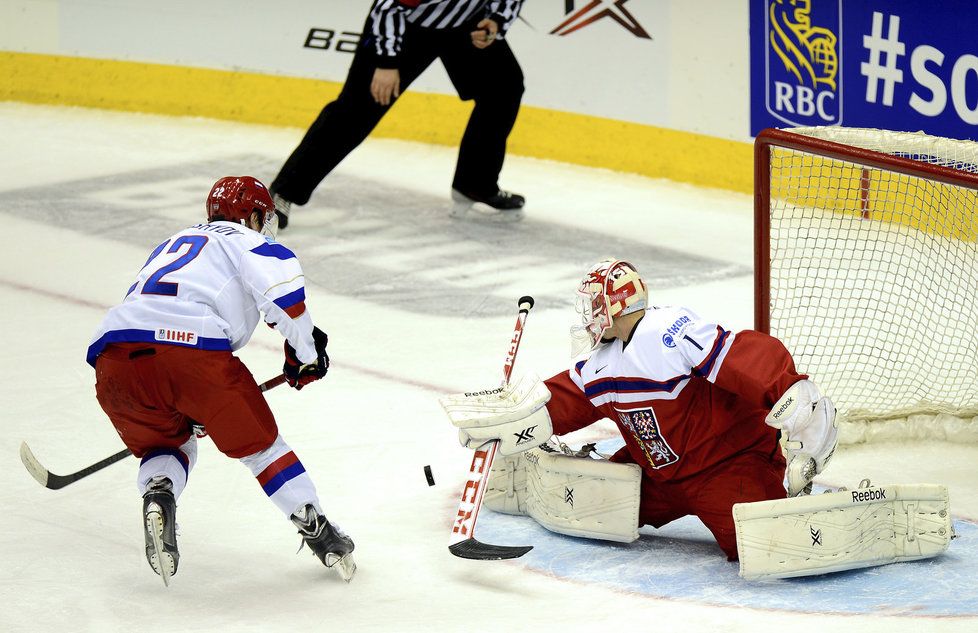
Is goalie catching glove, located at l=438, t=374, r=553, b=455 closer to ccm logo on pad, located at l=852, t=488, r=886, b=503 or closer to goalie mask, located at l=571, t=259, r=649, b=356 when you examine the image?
goalie mask, located at l=571, t=259, r=649, b=356

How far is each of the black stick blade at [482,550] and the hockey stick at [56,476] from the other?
Result: 0.60 metres

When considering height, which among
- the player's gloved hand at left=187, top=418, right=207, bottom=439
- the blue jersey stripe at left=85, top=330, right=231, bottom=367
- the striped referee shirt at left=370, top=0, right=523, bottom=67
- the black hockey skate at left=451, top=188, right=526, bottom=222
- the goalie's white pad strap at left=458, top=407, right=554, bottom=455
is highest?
the striped referee shirt at left=370, top=0, right=523, bottom=67

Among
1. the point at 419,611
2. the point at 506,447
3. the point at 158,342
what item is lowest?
the point at 419,611

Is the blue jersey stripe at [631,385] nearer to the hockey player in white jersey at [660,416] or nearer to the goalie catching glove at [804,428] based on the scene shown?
the hockey player in white jersey at [660,416]

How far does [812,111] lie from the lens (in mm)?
6484

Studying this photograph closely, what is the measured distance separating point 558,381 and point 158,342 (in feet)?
2.92

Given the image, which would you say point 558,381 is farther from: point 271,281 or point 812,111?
point 812,111

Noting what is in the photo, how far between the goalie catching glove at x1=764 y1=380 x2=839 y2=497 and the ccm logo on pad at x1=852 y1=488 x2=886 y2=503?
0.09 m

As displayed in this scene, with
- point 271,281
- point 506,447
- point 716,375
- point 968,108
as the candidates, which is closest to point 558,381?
point 506,447

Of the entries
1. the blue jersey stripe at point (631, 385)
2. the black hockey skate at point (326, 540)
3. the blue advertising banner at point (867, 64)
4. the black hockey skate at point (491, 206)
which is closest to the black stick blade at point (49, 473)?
the black hockey skate at point (326, 540)

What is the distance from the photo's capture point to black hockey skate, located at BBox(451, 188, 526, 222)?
6.78m

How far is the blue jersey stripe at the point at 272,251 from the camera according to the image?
3.37m

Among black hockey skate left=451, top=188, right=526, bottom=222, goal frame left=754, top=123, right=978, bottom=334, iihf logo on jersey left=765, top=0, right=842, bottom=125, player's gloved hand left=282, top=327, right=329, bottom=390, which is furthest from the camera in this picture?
black hockey skate left=451, top=188, right=526, bottom=222

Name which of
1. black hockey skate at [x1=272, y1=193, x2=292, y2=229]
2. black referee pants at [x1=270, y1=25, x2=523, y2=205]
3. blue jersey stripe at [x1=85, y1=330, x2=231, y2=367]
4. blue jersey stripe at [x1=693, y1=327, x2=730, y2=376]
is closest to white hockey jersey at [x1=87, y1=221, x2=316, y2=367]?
blue jersey stripe at [x1=85, y1=330, x2=231, y2=367]
